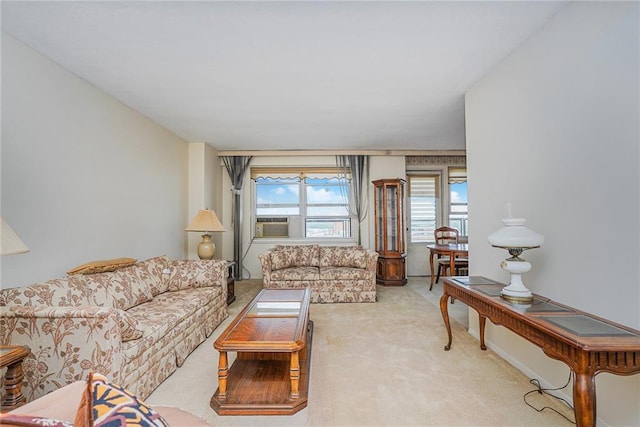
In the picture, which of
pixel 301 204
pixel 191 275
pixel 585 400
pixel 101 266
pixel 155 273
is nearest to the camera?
pixel 585 400

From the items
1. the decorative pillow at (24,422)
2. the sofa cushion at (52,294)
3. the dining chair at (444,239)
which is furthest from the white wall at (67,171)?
the dining chair at (444,239)

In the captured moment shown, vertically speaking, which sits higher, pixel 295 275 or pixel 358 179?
pixel 358 179

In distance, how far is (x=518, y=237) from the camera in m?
1.79

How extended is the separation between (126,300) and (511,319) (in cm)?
291

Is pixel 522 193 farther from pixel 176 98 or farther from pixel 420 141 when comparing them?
pixel 176 98

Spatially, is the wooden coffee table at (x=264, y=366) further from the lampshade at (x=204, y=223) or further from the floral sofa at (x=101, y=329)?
the lampshade at (x=204, y=223)

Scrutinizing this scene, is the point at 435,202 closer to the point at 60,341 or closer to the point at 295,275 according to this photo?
the point at 295,275

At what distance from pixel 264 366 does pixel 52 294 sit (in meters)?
1.54

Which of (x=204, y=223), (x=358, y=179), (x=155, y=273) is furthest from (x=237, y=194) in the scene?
(x=155, y=273)

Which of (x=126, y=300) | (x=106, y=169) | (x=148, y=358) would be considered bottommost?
(x=148, y=358)

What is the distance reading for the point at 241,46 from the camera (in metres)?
2.09

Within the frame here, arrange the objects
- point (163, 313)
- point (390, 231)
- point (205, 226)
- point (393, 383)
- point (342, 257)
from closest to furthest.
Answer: point (393, 383)
point (163, 313)
point (205, 226)
point (342, 257)
point (390, 231)

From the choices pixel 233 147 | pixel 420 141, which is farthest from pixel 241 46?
pixel 420 141

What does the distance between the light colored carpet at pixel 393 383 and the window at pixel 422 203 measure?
111 inches
